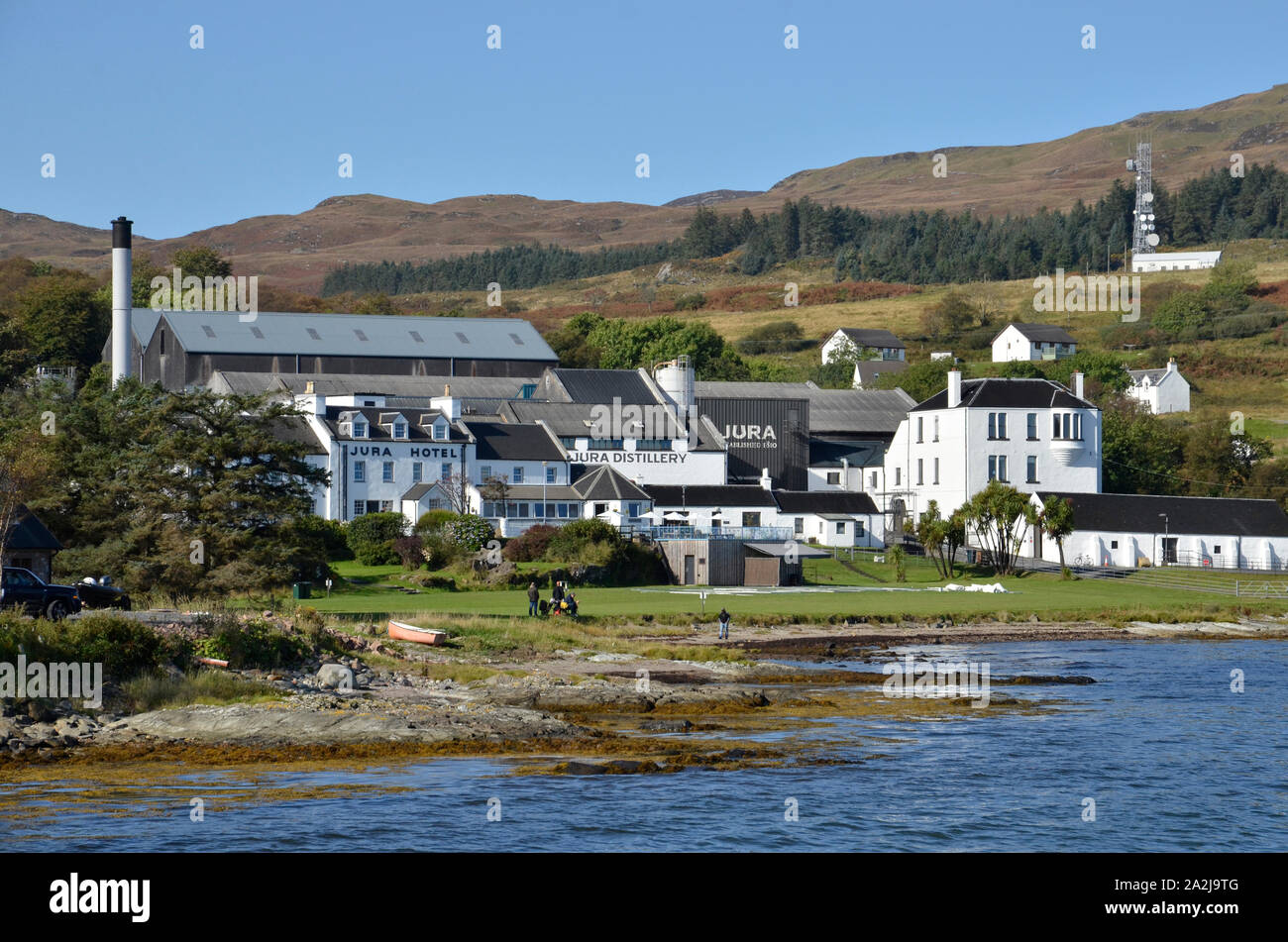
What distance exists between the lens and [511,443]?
89.4 metres

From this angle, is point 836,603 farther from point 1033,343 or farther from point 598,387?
point 1033,343

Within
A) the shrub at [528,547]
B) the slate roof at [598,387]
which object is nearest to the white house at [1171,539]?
the slate roof at [598,387]

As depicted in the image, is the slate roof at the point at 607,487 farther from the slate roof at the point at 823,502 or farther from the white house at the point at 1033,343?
the white house at the point at 1033,343

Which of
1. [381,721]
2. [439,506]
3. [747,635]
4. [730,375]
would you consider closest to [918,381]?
[730,375]

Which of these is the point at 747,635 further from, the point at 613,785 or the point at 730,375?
the point at 730,375

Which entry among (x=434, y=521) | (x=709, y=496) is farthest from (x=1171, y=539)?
(x=434, y=521)

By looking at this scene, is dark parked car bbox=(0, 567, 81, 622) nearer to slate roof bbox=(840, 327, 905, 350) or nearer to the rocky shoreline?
the rocky shoreline

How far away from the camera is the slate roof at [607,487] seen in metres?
83.9

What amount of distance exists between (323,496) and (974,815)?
63.0 metres

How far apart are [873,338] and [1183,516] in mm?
89512

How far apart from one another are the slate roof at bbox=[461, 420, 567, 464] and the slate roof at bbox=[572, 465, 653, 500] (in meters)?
3.54

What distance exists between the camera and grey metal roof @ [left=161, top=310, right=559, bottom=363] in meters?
108

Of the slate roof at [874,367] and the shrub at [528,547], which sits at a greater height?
the slate roof at [874,367]

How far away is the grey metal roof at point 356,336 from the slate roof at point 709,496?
30.6 metres
